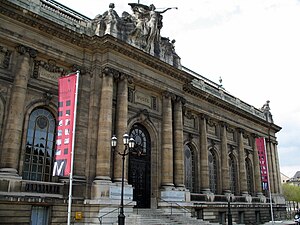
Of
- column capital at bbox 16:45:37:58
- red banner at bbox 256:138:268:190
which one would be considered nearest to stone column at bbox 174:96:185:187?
red banner at bbox 256:138:268:190

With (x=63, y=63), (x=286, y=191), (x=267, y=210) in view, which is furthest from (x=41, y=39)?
(x=286, y=191)

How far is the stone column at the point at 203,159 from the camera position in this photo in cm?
2786

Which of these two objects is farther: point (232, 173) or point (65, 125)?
point (232, 173)

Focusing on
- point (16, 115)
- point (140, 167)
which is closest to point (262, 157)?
point (140, 167)

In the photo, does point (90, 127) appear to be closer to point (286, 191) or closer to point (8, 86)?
point (8, 86)

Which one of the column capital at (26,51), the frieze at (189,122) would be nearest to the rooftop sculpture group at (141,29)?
the column capital at (26,51)

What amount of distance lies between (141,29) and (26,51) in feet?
28.1

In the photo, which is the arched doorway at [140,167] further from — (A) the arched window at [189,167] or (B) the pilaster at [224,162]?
(B) the pilaster at [224,162]

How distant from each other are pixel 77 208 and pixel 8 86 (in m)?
7.48

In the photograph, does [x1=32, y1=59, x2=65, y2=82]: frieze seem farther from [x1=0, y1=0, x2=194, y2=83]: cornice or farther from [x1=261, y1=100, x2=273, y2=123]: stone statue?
[x1=261, y1=100, x2=273, y2=123]: stone statue

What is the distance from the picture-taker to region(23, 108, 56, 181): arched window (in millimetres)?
17312

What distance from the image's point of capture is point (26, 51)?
1778cm

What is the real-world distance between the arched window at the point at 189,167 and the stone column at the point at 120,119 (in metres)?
8.48

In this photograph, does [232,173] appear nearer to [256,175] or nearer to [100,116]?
[256,175]
